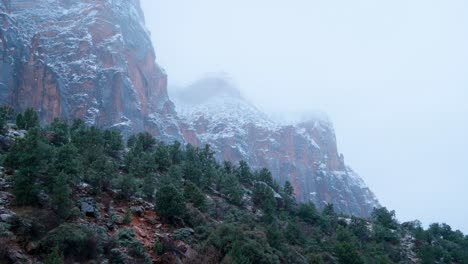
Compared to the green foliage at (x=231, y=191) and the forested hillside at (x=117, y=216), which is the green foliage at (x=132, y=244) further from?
the green foliage at (x=231, y=191)

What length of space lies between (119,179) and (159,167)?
62.3 ft

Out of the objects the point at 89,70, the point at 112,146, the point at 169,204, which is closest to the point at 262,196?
the point at 112,146

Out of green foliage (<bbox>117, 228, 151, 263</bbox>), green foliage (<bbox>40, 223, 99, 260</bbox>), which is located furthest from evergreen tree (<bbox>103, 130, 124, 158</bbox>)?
green foliage (<bbox>40, 223, 99, 260</bbox>)

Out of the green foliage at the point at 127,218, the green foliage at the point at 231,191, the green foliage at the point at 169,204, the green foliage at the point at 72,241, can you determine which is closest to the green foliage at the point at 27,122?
the green foliage at the point at 231,191

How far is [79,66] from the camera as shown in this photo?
142375 millimetres

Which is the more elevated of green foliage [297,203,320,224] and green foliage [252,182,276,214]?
green foliage [252,182,276,214]

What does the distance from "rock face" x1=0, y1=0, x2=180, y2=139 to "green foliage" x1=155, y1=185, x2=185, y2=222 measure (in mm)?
100328

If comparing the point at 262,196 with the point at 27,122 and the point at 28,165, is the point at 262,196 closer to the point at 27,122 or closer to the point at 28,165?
the point at 27,122

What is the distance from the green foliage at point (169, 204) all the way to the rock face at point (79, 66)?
329 feet

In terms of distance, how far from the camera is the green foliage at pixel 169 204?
3359 cm

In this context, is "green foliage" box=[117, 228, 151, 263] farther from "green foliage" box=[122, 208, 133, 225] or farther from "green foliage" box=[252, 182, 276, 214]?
"green foliage" box=[252, 182, 276, 214]

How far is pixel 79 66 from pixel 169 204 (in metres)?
120

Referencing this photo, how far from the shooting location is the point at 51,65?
139125mm

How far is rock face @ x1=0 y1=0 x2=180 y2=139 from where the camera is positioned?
128 meters
